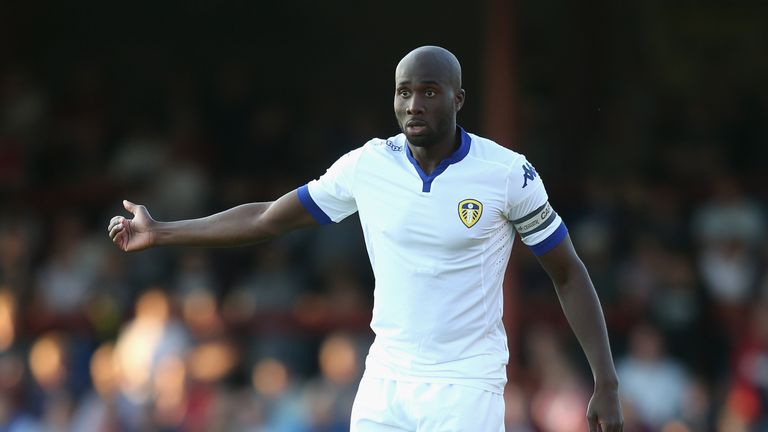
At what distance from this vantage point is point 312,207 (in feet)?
16.8

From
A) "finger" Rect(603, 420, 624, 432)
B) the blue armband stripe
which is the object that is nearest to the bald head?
the blue armband stripe

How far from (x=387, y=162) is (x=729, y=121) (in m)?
7.87

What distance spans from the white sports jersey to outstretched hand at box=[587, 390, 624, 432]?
0.34 m

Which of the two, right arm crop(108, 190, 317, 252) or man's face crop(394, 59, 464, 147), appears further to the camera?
right arm crop(108, 190, 317, 252)

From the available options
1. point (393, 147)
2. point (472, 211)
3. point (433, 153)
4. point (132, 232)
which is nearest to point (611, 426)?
point (472, 211)

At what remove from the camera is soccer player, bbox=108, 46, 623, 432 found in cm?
473

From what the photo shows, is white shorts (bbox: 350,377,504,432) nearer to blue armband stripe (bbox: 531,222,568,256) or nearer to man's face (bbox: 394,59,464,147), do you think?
blue armband stripe (bbox: 531,222,568,256)

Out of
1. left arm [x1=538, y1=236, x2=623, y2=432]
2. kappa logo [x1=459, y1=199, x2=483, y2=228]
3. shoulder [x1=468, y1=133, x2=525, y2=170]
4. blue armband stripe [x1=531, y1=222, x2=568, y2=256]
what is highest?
shoulder [x1=468, y1=133, x2=525, y2=170]

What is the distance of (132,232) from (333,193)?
0.79m

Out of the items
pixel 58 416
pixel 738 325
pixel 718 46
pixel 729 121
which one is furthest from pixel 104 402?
pixel 718 46

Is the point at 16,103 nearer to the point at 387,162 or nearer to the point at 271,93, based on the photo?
the point at 271,93

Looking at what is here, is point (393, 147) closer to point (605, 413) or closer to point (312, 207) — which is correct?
point (312, 207)

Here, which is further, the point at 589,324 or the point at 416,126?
the point at 589,324

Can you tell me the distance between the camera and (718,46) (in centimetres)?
1349
